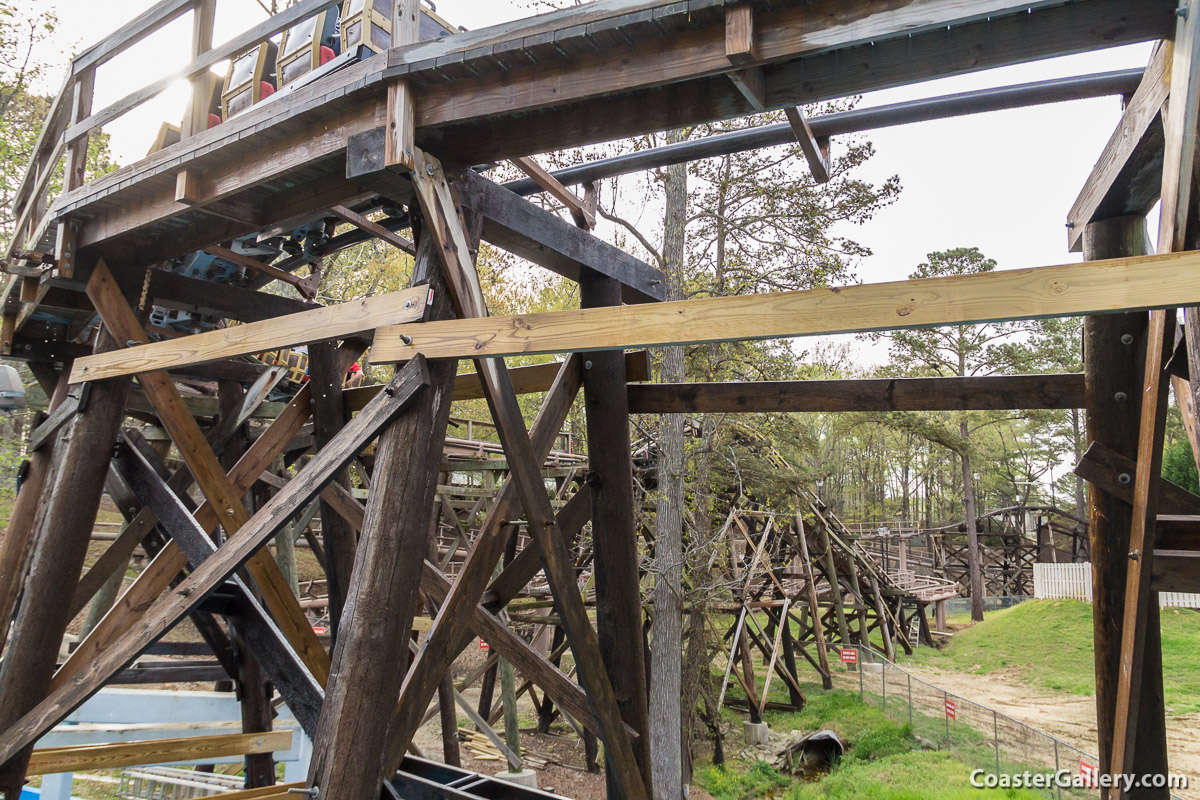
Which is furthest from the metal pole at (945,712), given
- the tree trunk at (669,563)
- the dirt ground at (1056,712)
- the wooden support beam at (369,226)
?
the wooden support beam at (369,226)

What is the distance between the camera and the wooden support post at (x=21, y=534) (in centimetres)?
412

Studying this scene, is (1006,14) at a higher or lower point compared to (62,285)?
higher

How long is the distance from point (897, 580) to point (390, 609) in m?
23.4

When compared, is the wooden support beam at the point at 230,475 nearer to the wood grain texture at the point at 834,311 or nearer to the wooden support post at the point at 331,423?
the wooden support post at the point at 331,423

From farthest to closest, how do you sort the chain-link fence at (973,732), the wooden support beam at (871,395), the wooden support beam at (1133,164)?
the chain-link fence at (973,732) → the wooden support beam at (871,395) → the wooden support beam at (1133,164)

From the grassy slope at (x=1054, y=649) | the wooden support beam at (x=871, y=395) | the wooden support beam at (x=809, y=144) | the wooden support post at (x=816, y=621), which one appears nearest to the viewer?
the wooden support beam at (x=809, y=144)

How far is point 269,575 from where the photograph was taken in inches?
137

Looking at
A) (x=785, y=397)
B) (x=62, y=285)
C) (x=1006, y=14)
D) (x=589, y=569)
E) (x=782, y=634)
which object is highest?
(x=1006, y=14)

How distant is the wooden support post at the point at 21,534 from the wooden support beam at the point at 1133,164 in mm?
5017

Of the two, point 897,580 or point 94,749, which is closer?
point 94,749

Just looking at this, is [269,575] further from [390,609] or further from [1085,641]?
[1085,641]

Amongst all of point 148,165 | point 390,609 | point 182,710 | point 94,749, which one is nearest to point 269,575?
point 390,609

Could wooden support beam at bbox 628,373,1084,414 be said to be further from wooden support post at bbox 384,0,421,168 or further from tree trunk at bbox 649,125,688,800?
tree trunk at bbox 649,125,688,800

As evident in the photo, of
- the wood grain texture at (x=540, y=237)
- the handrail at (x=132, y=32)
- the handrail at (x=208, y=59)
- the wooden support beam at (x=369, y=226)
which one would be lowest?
the wood grain texture at (x=540, y=237)
